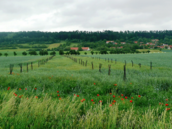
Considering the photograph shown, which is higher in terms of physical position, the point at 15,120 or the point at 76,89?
the point at 15,120

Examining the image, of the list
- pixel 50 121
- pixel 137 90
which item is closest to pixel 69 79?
pixel 137 90

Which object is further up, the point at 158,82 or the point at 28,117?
the point at 28,117

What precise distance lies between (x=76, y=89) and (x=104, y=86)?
7.16 ft

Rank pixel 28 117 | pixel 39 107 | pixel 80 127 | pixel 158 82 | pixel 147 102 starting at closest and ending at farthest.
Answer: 1. pixel 80 127
2. pixel 28 117
3. pixel 39 107
4. pixel 147 102
5. pixel 158 82

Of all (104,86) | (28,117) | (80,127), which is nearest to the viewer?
(80,127)

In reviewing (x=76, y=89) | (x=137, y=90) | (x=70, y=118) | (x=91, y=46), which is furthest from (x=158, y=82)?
(x=91, y=46)

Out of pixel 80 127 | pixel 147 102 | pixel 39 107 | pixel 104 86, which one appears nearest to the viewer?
pixel 80 127

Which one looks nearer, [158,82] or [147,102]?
[147,102]

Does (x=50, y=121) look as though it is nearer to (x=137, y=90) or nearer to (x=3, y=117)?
(x=3, y=117)

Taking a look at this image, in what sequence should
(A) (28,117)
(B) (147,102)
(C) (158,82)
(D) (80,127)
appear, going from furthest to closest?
(C) (158,82) → (B) (147,102) → (A) (28,117) → (D) (80,127)

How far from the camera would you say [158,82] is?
12.0 metres

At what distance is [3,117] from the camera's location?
4.20 metres

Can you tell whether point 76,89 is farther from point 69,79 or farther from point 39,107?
point 39,107

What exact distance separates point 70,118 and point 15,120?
170 centimetres
